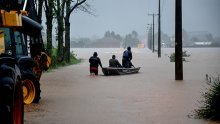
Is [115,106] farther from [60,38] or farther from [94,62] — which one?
[60,38]

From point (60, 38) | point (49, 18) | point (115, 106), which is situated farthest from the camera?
point (60, 38)

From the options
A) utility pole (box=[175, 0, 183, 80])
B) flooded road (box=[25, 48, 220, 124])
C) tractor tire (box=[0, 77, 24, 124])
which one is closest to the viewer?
tractor tire (box=[0, 77, 24, 124])

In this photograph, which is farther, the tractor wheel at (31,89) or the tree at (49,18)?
the tree at (49,18)

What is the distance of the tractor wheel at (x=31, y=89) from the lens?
14477mm

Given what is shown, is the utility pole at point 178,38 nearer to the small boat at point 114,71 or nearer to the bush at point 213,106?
the small boat at point 114,71

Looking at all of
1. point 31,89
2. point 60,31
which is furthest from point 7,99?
point 60,31

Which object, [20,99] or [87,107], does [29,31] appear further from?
[20,99]

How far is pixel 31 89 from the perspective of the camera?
14.7m

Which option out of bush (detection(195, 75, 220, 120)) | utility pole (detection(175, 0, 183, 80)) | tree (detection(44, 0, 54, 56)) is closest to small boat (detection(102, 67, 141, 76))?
utility pole (detection(175, 0, 183, 80))

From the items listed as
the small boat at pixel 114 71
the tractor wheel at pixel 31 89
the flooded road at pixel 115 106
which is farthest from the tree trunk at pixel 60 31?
the tractor wheel at pixel 31 89

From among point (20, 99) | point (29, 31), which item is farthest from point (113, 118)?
point (20, 99)

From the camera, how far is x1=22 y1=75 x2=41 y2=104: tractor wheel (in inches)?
570

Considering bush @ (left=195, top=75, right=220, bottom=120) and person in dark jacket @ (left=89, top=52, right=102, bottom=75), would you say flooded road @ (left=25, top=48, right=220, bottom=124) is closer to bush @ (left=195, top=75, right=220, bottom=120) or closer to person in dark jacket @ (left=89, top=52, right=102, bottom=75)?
bush @ (left=195, top=75, right=220, bottom=120)

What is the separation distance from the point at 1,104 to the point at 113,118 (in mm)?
5486
